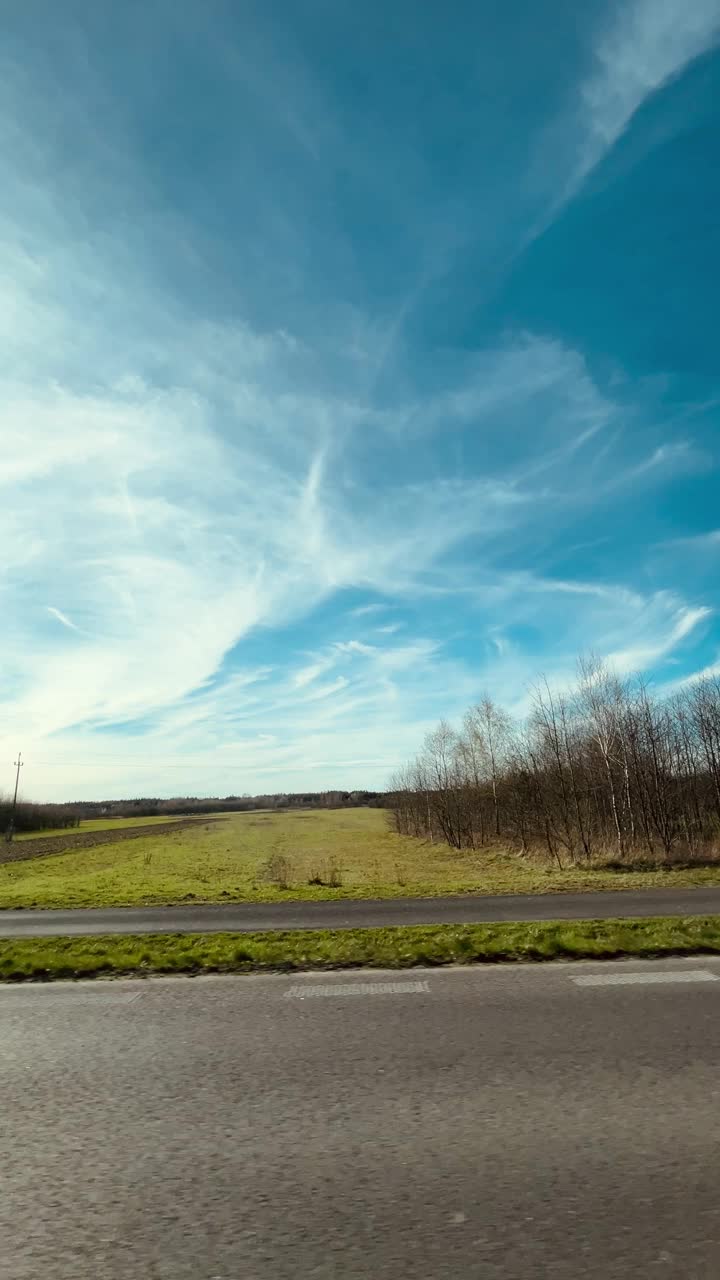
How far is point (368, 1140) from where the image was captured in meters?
4.50

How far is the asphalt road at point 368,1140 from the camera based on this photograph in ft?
11.2

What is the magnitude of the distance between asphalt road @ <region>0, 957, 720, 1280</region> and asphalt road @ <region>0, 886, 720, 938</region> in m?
7.59

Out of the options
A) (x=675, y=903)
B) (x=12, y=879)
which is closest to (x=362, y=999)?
(x=675, y=903)

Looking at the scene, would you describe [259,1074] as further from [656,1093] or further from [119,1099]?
[656,1093]

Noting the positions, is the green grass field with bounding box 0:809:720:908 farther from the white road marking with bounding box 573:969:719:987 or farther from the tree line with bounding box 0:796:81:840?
the tree line with bounding box 0:796:81:840

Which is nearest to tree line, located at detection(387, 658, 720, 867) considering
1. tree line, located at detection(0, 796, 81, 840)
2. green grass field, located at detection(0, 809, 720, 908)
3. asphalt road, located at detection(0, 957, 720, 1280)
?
green grass field, located at detection(0, 809, 720, 908)

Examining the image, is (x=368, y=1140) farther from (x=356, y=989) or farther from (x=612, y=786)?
(x=612, y=786)

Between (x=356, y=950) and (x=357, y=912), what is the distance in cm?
687

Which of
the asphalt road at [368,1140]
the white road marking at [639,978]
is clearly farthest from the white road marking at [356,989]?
the white road marking at [639,978]

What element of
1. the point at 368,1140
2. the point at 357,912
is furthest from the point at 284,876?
the point at 368,1140

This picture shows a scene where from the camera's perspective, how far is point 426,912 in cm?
1602

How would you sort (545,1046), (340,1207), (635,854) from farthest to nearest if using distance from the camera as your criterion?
(635,854) → (545,1046) → (340,1207)

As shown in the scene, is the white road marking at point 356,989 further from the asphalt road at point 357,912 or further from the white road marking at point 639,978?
the asphalt road at point 357,912

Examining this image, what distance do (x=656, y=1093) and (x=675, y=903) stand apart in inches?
515
